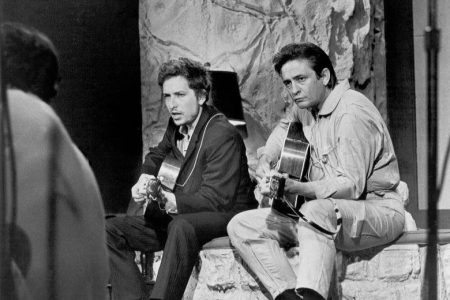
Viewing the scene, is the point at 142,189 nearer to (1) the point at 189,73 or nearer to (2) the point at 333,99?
(1) the point at 189,73

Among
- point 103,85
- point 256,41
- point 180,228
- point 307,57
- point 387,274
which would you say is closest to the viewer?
point 387,274

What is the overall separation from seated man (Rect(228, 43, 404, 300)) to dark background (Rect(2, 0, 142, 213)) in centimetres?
102

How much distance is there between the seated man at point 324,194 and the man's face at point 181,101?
18.4 inches

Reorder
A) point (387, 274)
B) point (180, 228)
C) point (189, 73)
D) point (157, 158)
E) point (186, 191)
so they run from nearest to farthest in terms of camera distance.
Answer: point (387, 274) < point (180, 228) < point (186, 191) < point (189, 73) < point (157, 158)

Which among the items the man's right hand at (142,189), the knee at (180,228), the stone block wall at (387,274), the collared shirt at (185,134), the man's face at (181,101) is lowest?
the stone block wall at (387,274)

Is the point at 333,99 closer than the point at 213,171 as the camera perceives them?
Yes

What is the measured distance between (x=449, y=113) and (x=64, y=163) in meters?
2.73

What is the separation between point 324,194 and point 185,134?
95 centimetres

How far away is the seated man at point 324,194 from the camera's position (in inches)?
135

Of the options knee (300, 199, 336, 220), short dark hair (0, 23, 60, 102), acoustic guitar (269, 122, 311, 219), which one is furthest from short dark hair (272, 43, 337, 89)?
short dark hair (0, 23, 60, 102)

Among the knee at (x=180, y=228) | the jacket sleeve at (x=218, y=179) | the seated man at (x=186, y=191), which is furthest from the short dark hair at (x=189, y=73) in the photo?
the knee at (x=180, y=228)

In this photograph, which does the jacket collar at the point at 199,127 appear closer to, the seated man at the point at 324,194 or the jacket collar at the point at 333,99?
the seated man at the point at 324,194

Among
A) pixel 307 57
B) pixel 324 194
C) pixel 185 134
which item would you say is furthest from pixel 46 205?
pixel 185 134

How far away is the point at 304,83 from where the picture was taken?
153 inches
